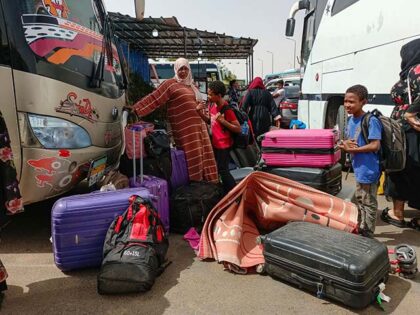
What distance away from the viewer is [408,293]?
9.38ft

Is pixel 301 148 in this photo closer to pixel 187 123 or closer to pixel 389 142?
pixel 389 142

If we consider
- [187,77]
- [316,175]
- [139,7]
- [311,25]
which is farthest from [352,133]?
[311,25]

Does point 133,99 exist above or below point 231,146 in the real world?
above

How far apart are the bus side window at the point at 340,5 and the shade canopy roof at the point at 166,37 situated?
15.0 feet

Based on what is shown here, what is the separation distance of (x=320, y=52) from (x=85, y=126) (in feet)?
16.4

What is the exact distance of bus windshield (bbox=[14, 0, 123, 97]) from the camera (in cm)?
327

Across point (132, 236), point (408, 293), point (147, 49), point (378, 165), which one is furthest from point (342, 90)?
point (147, 49)

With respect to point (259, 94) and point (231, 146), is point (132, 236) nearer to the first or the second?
point (231, 146)

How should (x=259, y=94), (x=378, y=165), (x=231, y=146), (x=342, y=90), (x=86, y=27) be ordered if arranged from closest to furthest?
(x=378, y=165), (x=86, y=27), (x=231, y=146), (x=342, y=90), (x=259, y=94)

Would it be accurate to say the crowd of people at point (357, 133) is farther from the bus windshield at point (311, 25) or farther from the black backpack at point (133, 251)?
the bus windshield at point (311, 25)

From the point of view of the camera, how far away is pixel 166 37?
1481 cm

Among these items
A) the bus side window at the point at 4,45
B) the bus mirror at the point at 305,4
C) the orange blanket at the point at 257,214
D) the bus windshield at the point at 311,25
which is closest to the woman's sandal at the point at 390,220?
the orange blanket at the point at 257,214

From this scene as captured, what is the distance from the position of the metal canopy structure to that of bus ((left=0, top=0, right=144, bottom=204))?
5187 millimetres

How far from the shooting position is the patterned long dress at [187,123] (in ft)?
15.2
